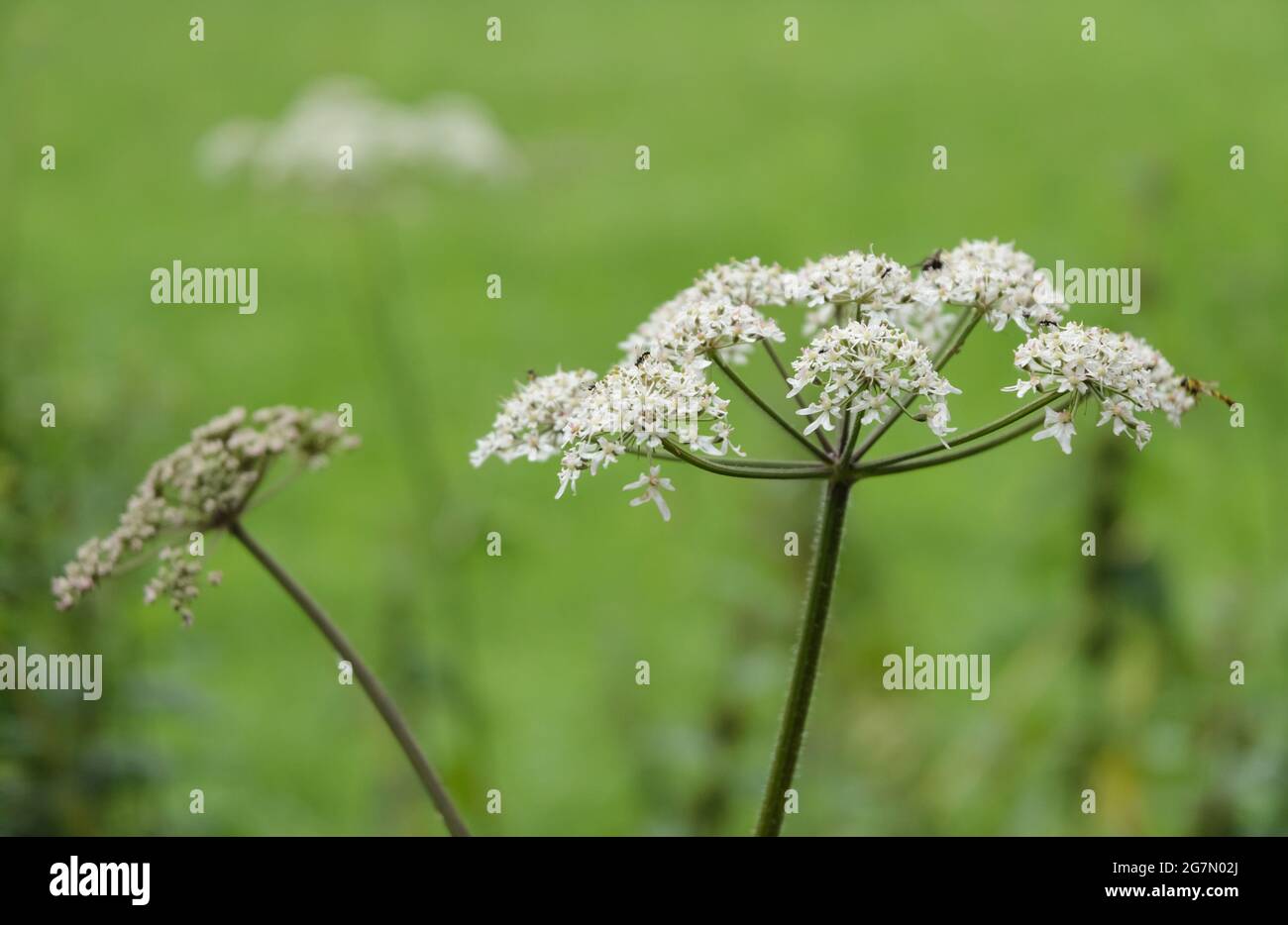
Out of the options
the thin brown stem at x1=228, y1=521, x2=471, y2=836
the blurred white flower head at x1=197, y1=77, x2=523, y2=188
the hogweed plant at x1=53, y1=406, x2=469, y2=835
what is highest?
the blurred white flower head at x1=197, y1=77, x2=523, y2=188

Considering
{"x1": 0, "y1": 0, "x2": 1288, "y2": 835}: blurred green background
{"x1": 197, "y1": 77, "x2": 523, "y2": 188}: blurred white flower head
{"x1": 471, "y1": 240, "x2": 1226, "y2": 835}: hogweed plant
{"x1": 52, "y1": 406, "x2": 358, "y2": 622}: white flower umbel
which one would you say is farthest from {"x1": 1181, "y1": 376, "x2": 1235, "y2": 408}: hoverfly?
{"x1": 197, "y1": 77, "x2": 523, "y2": 188}: blurred white flower head

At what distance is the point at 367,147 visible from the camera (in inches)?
188

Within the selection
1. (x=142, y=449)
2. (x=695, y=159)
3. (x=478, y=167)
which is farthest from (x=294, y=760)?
(x=695, y=159)

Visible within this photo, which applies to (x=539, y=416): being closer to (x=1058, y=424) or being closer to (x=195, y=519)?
(x=195, y=519)

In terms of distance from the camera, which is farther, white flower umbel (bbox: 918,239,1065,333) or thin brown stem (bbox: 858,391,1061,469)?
white flower umbel (bbox: 918,239,1065,333)

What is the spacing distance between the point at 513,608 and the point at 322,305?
3.59 meters

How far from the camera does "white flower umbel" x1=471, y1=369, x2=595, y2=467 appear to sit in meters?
2.04

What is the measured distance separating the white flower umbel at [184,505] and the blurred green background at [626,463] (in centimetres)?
112

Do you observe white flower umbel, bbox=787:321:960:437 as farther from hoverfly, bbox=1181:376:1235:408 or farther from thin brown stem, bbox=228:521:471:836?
thin brown stem, bbox=228:521:471:836

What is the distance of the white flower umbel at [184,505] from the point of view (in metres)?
2.11

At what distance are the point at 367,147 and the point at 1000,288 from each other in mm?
3268

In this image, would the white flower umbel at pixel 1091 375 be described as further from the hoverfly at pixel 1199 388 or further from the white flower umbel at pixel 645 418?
the white flower umbel at pixel 645 418

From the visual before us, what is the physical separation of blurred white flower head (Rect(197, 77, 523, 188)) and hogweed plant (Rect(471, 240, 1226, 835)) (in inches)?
116
